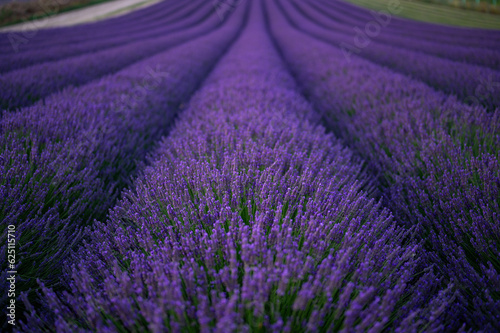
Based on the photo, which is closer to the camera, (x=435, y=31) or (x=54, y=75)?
(x=54, y=75)

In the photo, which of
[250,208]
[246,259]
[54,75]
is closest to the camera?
[246,259]

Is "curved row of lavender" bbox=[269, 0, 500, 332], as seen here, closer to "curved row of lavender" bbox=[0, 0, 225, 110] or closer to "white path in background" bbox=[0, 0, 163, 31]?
"curved row of lavender" bbox=[0, 0, 225, 110]

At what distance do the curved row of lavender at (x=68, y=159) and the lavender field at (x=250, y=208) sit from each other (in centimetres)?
1

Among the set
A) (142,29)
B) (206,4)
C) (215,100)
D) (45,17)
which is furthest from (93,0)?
(215,100)

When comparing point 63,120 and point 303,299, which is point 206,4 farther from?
point 303,299

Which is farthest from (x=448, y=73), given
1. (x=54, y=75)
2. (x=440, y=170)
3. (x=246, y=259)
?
(x=54, y=75)

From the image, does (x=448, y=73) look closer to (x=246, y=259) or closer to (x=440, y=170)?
(x=440, y=170)

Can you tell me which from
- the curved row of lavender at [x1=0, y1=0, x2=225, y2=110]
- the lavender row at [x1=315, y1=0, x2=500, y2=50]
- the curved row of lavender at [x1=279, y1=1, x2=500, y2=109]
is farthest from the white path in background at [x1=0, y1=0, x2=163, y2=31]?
the curved row of lavender at [x1=279, y1=1, x2=500, y2=109]

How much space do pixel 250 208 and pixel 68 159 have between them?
135cm

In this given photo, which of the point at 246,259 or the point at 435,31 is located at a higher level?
the point at 435,31

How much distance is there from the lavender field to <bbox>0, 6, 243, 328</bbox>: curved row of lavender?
15 mm

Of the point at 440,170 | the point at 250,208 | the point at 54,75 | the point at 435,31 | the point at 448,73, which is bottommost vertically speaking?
the point at 54,75

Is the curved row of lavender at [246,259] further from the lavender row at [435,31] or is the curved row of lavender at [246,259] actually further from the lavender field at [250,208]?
the lavender row at [435,31]

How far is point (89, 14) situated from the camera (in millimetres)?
15859
